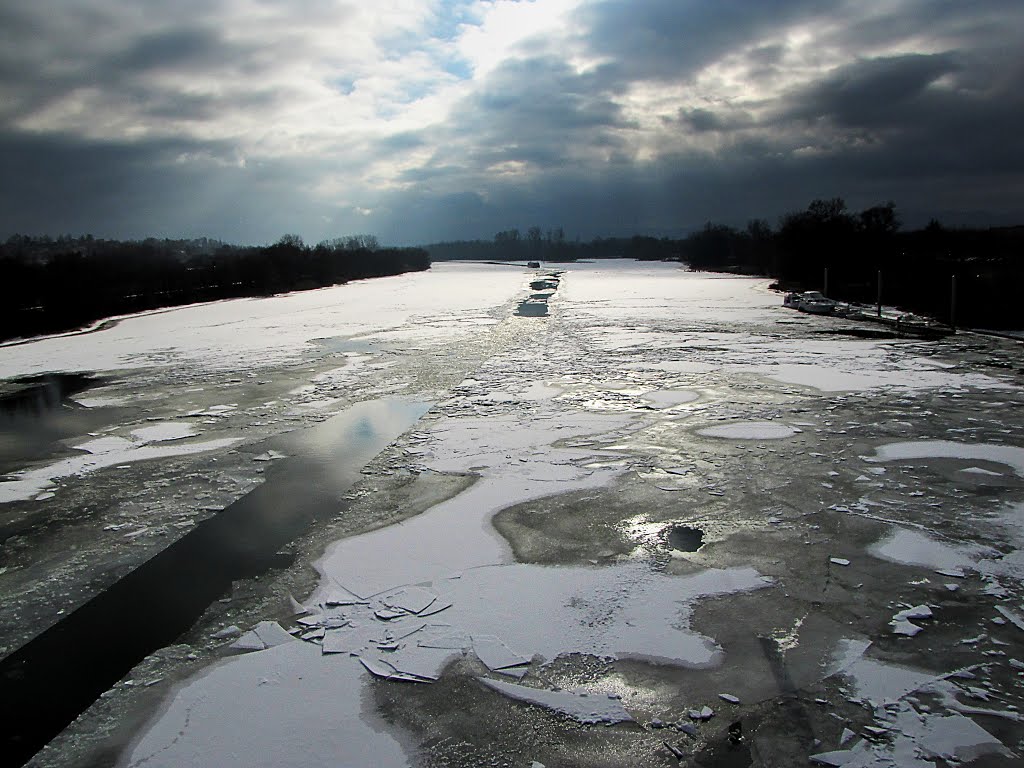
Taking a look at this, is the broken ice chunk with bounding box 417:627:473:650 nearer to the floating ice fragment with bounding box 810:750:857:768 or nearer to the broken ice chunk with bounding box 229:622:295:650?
the broken ice chunk with bounding box 229:622:295:650

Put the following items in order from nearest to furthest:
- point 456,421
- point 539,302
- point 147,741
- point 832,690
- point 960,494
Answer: point 147,741 → point 832,690 → point 960,494 → point 456,421 → point 539,302

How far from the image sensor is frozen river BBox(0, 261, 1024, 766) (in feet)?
12.8

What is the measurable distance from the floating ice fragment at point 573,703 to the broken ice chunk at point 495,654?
0.20 meters

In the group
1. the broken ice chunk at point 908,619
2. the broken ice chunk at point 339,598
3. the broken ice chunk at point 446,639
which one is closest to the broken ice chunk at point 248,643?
the broken ice chunk at point 339,598

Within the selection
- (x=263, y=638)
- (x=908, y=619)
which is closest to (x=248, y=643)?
(x=263, y=638)

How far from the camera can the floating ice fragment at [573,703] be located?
3934 millimetres

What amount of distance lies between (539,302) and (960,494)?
35336 millimetres

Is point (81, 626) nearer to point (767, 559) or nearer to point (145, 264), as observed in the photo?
point (767, 559)

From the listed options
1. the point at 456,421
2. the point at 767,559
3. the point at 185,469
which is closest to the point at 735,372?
the point at 456,421

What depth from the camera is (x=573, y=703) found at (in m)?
4.06

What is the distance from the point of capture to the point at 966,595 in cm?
528

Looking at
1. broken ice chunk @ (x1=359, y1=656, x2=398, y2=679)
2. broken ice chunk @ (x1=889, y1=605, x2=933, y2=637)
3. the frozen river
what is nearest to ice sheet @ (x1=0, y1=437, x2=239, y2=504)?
the frozen river

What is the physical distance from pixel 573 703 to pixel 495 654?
0.71m

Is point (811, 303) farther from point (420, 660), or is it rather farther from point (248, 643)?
point (248, 643)
